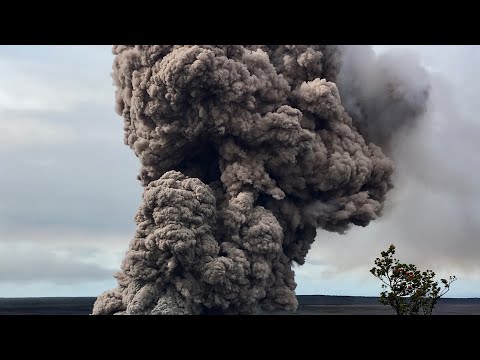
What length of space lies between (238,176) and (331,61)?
26.4 ft

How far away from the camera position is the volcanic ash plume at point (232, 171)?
43.8 m

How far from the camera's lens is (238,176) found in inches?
1780

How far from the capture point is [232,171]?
45.5 metres

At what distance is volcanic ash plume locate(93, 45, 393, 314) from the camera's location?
Answer: 43781 millimetres
